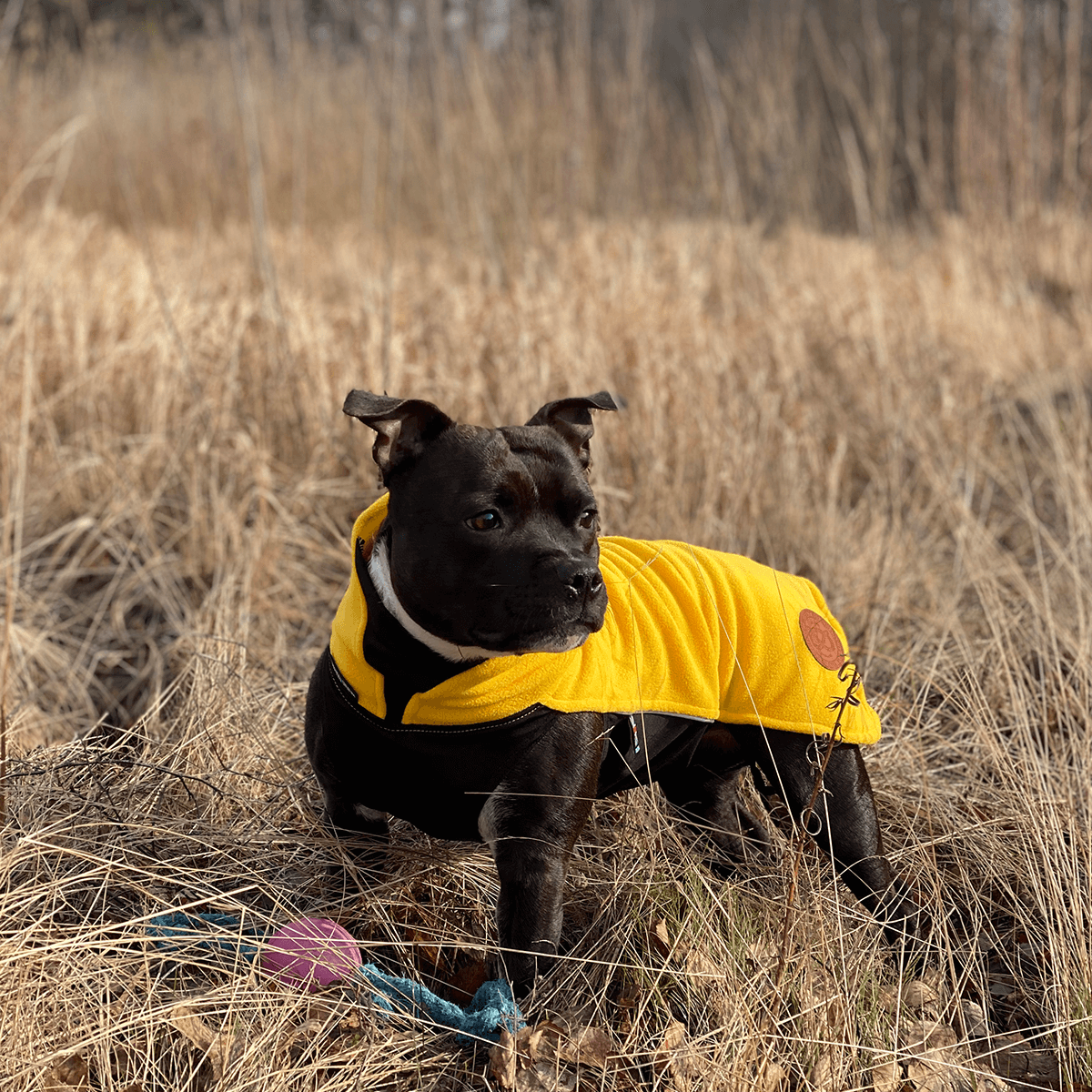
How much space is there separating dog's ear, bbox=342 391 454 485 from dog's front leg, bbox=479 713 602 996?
547mm

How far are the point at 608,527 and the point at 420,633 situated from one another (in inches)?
72.4

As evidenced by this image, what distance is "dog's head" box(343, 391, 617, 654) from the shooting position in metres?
1.76

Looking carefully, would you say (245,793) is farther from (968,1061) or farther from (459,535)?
(968,1061)

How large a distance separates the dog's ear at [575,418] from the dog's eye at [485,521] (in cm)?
30

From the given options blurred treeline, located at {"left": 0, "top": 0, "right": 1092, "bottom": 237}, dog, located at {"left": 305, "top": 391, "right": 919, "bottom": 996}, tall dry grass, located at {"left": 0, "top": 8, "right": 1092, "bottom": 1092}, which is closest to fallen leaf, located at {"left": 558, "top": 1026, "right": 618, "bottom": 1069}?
tall dry grass, located at {"left": 0, "top": 8, "right": 1092, "bottom": 1092}

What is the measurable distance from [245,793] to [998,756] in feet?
5.55

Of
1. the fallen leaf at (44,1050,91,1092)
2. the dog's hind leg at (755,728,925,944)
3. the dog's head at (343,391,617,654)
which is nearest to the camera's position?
the fallen leaf at (44,1050,91,1092)

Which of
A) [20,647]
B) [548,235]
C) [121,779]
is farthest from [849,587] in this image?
[548,235]

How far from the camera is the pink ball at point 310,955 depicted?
1.86 meters

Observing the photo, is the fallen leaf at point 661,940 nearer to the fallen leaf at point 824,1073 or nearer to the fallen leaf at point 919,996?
the fallen leaf at point 824,1073

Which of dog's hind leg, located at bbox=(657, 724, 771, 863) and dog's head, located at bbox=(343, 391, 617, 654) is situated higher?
dog's head, located at bbox=(343, 391, 617, 654)

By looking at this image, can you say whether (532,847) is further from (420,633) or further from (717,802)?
(717,802)

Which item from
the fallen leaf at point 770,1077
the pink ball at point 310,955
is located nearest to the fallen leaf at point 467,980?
the pink ball at point 310,955

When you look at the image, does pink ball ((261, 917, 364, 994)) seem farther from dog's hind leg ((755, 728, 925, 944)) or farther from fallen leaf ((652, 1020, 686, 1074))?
dog's hind leg ((755, 728, 925, 944))
